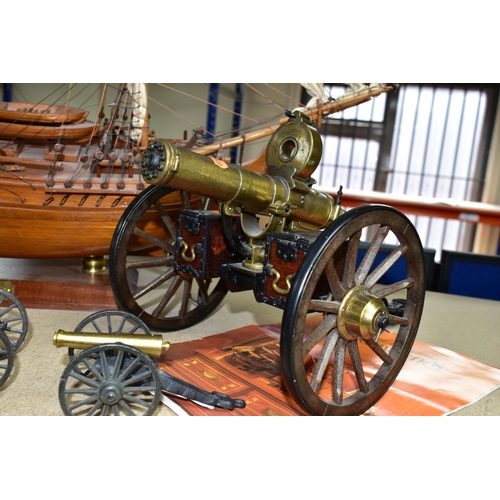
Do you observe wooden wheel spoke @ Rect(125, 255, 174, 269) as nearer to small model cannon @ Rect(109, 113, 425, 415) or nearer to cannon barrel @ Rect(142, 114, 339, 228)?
small model cannon @ Rect(109, 113, 425, 415)

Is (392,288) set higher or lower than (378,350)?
higher

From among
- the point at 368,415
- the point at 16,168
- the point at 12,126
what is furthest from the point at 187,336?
the point at 12,126

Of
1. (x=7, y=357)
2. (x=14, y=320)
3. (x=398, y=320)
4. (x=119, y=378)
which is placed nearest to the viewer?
(x=119, y=378)

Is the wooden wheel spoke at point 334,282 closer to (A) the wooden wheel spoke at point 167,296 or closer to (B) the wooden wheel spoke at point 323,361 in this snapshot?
(B) the wooden wheel spoke at point 323,361

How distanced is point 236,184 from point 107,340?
73 centimetres

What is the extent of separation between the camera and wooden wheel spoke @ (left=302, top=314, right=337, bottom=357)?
1.96 metres

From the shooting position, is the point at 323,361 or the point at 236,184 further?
the point at 236,184

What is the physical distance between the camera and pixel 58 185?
10.3 feet

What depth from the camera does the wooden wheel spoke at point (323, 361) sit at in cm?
201

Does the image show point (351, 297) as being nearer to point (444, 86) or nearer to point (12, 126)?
point (12, 126)

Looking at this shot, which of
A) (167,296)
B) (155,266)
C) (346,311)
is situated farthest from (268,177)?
(167,296)

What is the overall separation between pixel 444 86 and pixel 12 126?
18.6ft

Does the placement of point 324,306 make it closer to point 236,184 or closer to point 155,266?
point 236,184

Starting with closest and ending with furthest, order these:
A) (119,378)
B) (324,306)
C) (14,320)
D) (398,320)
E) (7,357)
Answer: (119,378) < (324,306) < (7,357) < (398,320) < (14,320)
